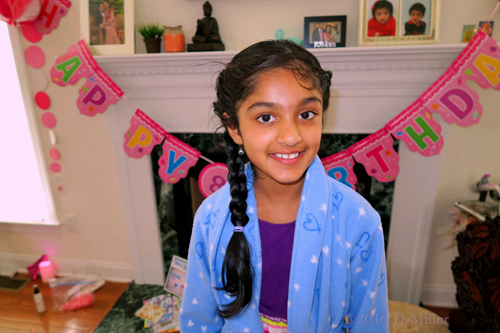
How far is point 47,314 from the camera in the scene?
181 centimetres

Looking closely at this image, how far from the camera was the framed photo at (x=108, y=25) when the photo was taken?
1513mm

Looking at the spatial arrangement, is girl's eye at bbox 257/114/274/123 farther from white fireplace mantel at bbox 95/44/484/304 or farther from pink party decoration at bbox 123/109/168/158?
pink party decoration at bbox 123/109/168/158

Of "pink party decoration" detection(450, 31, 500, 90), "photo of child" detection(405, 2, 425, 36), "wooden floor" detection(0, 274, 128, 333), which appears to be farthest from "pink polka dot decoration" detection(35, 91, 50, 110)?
"pink party decoration" detection(450, 31, 500, 90)

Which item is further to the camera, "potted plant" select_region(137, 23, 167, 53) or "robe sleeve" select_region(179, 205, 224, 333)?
"potted plant" select_region(137, 23, 167, 53)

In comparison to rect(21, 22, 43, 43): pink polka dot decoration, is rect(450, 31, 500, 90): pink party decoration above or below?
below

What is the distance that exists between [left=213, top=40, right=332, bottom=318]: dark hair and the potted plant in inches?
33.2

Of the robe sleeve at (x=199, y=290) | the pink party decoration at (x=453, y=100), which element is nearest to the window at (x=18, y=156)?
the robe sleeve at (x=199, y=290)

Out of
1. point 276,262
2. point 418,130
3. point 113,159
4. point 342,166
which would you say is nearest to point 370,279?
point 276,262

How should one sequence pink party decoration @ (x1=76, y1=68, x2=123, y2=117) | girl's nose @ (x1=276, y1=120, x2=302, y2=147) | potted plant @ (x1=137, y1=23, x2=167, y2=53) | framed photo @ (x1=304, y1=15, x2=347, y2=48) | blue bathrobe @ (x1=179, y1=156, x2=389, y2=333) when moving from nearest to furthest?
girl's nose @ (x1=276, y1=120, x2=302, y2=147) → blue bathrobe @ (x1=179, y1=156, x2=389, y2=333) → framed photo @ (x1=304, y1=15, x2=347, y2=48) → potted plant @ (x1=137, y1=23, x2=167, y2=53) → pink party decoration @ (x1=76, y1=68, x2=123, y2=117)

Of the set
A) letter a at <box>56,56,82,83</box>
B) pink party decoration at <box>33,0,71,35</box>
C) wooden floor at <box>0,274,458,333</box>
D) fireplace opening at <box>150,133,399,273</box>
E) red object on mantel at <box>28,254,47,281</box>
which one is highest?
pink party decoration at <box>33,0,71,35</box>

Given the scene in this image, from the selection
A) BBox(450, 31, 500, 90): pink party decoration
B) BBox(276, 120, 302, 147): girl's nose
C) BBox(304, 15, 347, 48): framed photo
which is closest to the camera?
BBox(276, 120, 302, 147): girl's nose

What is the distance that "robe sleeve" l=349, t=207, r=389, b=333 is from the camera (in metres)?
0.82

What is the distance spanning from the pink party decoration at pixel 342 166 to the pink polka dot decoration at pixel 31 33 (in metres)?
1.74

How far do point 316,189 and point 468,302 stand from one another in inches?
29.4
